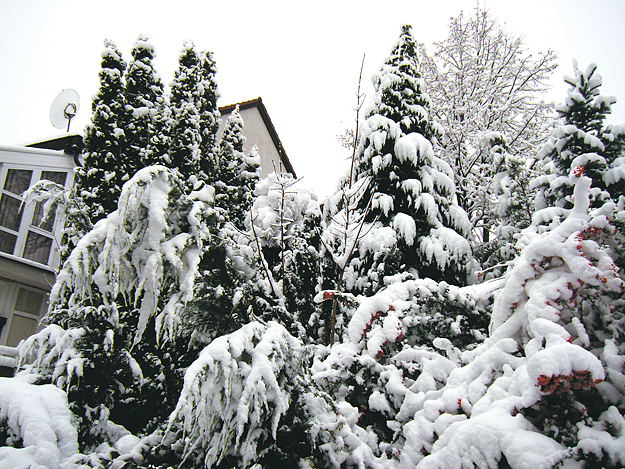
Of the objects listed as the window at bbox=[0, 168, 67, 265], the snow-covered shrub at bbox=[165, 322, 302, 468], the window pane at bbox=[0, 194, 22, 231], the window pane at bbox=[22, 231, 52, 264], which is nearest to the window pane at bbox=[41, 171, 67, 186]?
the window at bbox=[0, 168, 67, 265]

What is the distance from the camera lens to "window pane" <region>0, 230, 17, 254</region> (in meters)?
10.3

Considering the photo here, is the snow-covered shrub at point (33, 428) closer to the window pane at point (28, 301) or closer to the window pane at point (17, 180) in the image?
the window pane at point (28, 301)

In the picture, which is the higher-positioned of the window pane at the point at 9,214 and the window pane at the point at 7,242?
the window pane at the point at 9,214

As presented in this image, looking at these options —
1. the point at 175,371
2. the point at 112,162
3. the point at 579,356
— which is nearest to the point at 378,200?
the point at 175,371

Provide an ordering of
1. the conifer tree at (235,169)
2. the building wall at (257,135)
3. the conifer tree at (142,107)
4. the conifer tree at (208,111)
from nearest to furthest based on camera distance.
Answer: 1. the conifer tree at (142,107)
2. the conifer tree at (235,169)
3. the conifer tree at (208,111)
4. the building wall at (257,135)

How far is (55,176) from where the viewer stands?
11.7 meters

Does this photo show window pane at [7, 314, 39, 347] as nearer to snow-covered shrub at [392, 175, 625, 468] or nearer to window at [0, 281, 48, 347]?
window at [0, 281, 48, 347]

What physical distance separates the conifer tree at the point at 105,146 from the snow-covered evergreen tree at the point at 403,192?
627 cm

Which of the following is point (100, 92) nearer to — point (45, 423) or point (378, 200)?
point (378, 200)

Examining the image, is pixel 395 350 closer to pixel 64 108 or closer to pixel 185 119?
pixel 185 119

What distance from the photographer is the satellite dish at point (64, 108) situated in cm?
1419

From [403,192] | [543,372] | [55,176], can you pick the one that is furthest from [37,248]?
[543,372]

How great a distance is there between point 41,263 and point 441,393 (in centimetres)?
1239

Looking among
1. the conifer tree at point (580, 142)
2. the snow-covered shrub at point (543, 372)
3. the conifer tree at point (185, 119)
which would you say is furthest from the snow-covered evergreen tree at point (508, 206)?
the conifer tree at point (185, 119)
